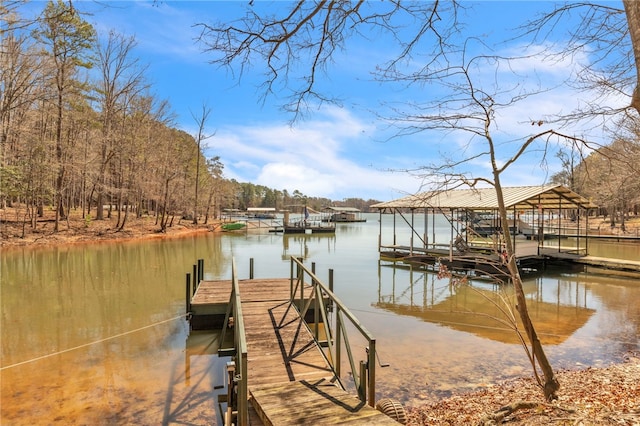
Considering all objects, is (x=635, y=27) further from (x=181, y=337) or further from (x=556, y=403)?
(x=181, y=337)

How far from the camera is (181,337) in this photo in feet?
26.8

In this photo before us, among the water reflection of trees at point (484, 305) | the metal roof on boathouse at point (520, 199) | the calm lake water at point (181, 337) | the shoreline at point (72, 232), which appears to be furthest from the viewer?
the shoreline at point (72, 232)

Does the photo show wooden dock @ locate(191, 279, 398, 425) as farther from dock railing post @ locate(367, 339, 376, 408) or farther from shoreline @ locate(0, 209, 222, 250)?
shoreline @ locate(0, 209, 222, 250)

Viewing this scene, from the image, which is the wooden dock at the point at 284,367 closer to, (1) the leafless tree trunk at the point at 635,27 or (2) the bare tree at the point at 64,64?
(1) the leafless tree trunk at the point at 635,27

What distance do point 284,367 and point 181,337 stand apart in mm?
4049

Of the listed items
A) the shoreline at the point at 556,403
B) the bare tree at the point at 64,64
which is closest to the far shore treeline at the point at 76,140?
the bare tree at the point at 64,64

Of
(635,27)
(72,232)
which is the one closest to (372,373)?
(635,27)

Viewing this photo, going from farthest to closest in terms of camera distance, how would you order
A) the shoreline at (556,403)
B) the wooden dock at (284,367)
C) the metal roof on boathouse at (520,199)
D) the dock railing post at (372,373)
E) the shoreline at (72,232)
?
the shoreline at (72,232), the metal roof on boathouse at (520,199), the dock railing post at (372,373), the shoreline at (556,403), the wooden dock at (284,367)

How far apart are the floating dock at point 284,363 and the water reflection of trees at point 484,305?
3.32 m

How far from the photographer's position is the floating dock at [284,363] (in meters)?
3.23

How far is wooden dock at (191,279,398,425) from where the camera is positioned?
3.17m

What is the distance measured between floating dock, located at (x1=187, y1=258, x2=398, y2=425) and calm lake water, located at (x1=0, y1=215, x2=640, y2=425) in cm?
89

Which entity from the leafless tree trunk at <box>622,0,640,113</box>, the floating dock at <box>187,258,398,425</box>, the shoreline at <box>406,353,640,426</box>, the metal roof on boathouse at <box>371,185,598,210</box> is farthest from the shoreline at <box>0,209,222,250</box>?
the leafless tree trunk at <box>622,0,640,113</box>

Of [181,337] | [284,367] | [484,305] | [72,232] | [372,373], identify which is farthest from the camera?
[72,232]
